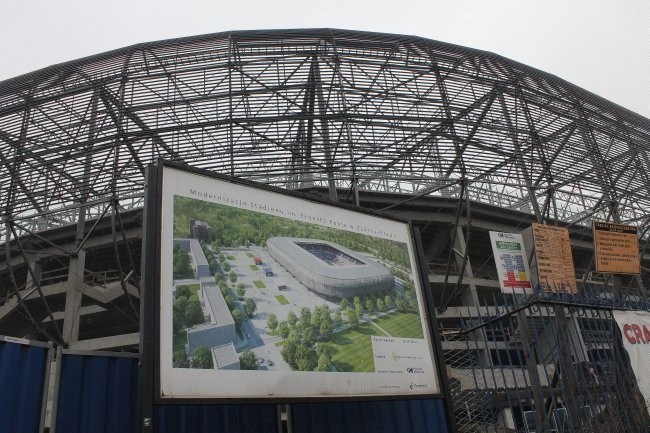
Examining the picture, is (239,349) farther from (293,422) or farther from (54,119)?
(54,119)

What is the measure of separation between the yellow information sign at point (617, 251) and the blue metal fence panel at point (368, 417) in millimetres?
6351

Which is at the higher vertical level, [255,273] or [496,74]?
[496,74]

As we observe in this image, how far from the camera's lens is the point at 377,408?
6.24 m

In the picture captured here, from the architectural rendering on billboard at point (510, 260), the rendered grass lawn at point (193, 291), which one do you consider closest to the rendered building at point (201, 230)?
the rendered grass lawn at point (193, 291)

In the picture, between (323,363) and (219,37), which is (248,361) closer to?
(323,363)

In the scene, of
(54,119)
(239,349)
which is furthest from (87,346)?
(239,349)

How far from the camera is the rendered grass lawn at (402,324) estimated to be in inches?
245

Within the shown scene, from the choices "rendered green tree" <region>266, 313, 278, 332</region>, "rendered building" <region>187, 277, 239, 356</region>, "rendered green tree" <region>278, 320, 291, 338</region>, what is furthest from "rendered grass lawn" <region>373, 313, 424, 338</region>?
"rendered building" <region>187, 277, 239, 356</region>

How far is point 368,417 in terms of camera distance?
A: 6.14 meters

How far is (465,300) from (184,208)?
17300mm

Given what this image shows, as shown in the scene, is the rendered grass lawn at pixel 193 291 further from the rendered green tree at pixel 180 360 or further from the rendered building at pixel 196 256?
the rendered green tree at pixel 180 360

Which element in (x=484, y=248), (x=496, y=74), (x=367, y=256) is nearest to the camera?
(x=367, y=256)

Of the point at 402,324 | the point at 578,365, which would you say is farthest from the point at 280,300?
the point at 578,365

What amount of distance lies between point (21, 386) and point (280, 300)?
8.25 ft
